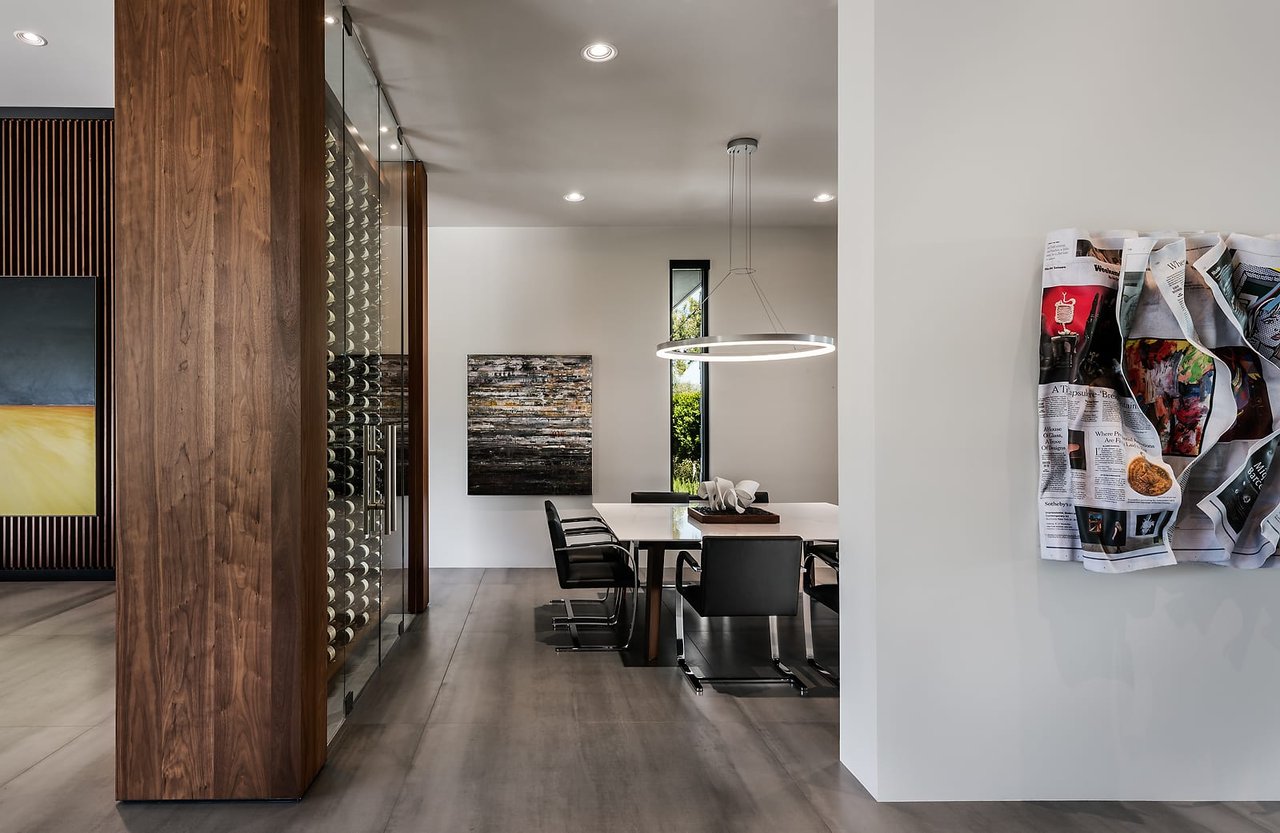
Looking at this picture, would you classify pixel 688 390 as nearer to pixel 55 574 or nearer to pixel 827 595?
pixel 827 595

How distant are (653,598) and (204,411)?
7.74 ft

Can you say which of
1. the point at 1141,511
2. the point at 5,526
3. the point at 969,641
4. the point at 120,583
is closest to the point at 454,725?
the point at 120,583

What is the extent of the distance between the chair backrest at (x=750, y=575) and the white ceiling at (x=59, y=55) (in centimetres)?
367

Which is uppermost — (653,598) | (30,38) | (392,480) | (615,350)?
(30,38)

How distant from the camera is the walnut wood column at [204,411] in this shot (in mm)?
2199

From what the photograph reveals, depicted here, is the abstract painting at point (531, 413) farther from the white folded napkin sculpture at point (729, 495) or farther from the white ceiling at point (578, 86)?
the white folded napkin sculpture at point (729, 495)

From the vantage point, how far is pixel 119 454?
2207 millimetres

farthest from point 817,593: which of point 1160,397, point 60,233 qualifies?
point 60,233

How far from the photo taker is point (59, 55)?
3865 mm

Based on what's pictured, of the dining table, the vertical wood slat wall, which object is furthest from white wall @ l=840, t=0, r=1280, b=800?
the vertical wood slat wall

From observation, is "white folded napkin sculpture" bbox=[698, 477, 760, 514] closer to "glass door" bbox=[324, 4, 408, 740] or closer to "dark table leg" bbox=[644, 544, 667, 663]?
"dark table leg" bbox=[644, 544, 667, 663]

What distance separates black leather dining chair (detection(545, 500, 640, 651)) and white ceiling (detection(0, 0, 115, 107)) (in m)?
3.29

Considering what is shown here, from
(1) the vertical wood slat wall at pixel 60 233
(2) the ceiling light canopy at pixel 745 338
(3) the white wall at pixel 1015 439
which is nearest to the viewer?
(3) the white wall at pixel 1015 439

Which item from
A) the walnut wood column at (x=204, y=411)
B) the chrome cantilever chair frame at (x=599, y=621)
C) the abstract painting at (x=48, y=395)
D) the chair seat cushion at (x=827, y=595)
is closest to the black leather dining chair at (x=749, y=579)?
the chair seat cushion at (x=827, y=595)
